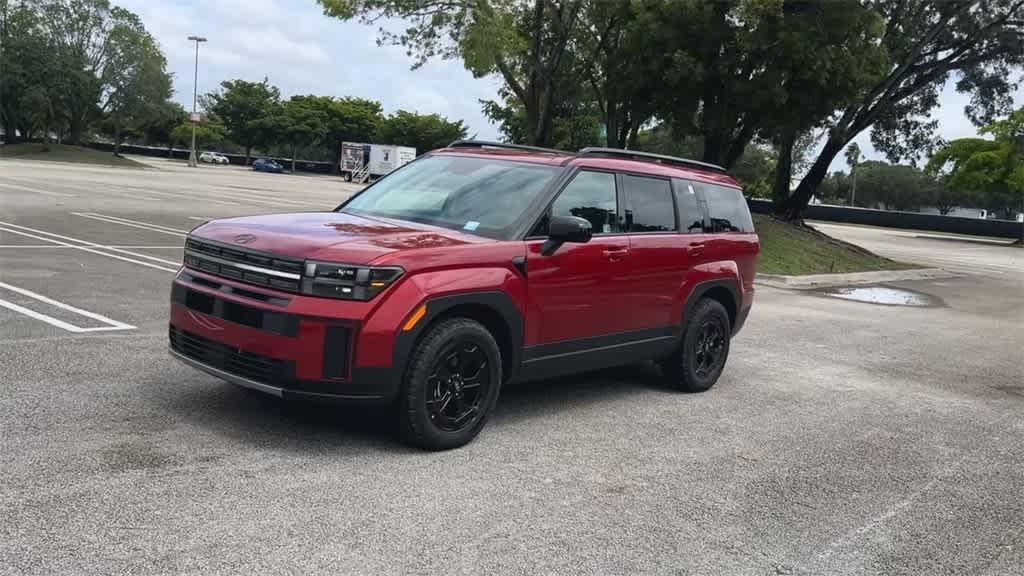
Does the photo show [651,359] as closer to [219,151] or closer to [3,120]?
[3,120]

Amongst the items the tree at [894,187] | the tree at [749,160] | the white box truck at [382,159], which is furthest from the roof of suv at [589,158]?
the tree at [894,187]

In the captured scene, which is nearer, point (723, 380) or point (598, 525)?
→ point (598, 525)

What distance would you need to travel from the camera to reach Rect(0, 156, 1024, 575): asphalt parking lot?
4.03 metres

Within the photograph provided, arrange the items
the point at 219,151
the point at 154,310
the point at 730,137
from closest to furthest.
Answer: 1. the point at 154,310
2. the point at 730,137
3. the point at 219,151

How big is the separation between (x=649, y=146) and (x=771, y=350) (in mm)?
57409

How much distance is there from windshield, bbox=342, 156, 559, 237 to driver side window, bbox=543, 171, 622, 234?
170mm

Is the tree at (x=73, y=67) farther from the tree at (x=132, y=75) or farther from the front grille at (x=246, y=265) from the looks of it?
the front grille at (x=246, y=265)

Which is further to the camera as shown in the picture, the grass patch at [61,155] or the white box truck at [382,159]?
the white box truck at [382,159]

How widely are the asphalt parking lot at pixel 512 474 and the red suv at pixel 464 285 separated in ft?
1.39

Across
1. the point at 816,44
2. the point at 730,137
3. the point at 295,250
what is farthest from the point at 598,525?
the point at 730,137

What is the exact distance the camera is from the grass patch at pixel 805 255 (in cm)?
2130

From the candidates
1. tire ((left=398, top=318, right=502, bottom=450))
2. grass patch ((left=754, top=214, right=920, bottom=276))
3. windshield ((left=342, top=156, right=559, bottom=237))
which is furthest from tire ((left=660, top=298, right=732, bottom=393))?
grass patch ((left=754, top=214, right=920, bottom=276))

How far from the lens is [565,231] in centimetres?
578

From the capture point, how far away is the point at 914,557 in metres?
4.49
